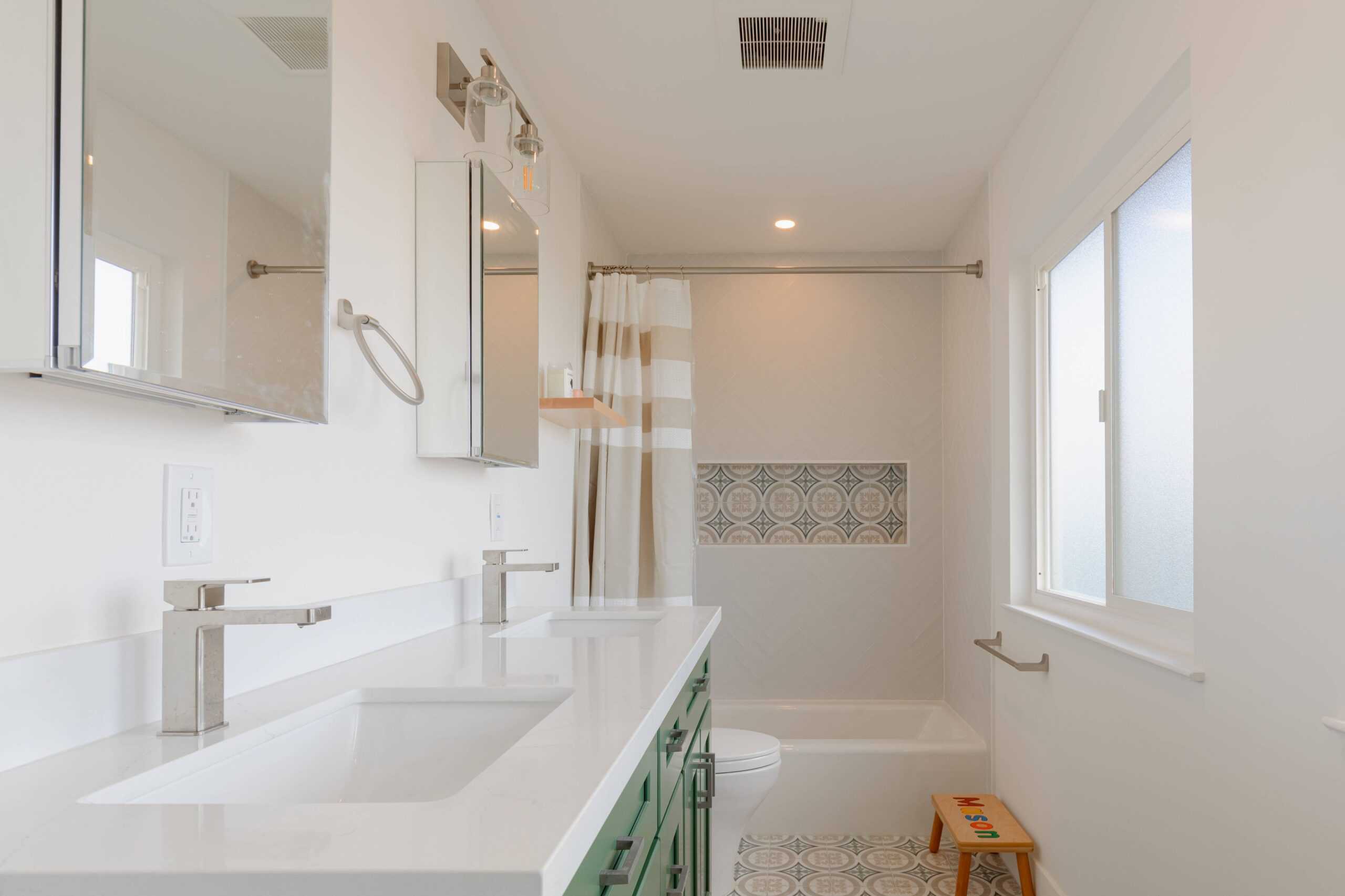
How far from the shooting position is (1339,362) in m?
1.40

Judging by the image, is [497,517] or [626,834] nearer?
[626,834]

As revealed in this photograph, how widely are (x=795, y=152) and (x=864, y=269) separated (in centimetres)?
79

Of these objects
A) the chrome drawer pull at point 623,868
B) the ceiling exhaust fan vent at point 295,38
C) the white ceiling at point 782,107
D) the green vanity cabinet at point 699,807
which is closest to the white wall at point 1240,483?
the white ceiling at point 782,107

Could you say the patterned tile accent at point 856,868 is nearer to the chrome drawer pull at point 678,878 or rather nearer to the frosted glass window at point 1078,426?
the frosted glass window at point 1078,426

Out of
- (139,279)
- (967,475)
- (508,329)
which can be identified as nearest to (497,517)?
(508,329)

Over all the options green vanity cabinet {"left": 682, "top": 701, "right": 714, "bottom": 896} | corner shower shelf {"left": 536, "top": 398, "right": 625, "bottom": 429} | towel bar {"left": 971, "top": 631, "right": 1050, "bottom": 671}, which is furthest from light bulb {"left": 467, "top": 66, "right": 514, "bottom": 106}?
towel bar {"left": 971, "top": 631, "right": 1050, "bottom": 671}

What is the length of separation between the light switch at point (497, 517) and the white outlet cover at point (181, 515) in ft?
3.96

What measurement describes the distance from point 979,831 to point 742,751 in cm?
76

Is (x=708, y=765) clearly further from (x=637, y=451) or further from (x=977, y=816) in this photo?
(x=637, y=451)

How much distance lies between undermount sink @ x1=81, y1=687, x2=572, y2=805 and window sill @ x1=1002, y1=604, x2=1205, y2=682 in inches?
50.5

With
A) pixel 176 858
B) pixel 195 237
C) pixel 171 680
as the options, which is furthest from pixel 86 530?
pixel 176 858

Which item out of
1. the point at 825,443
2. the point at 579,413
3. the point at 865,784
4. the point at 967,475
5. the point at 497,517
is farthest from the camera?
the point at 825,443

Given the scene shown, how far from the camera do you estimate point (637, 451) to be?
3.65m

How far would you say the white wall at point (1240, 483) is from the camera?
1453mm
